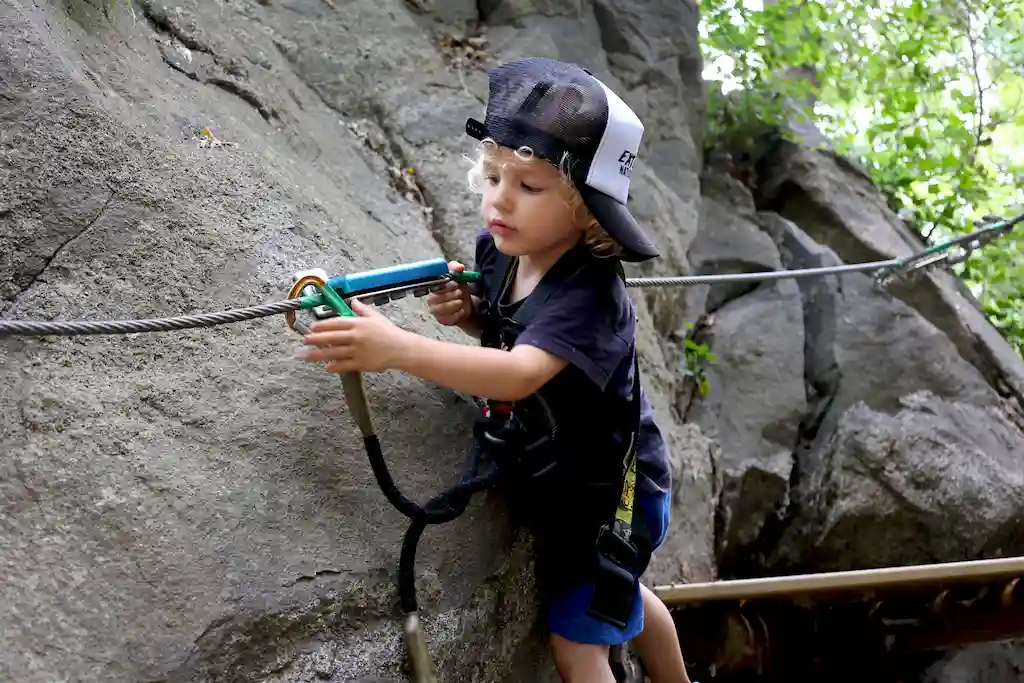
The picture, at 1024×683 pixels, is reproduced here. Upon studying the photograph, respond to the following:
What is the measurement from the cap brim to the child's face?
0.12 ft

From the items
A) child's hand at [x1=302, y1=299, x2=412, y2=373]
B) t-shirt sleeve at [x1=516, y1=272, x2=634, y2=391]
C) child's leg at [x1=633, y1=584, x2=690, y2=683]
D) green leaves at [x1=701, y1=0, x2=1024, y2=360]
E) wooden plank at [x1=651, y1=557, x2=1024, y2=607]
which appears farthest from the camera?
green leaves at [x1=701, y1=0, x2=1024, y2=360]

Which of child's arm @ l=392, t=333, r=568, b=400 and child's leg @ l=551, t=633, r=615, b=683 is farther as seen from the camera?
child's leg @ l=551, t=633, r=615, b=683

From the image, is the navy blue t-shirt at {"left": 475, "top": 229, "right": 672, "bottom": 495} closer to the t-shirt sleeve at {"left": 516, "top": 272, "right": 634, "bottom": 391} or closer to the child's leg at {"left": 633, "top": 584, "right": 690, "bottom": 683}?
the t-shirt sleeve at {"left": 516, "top": 272, "right": 634, "bottom": 391}

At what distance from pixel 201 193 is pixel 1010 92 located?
6140mm

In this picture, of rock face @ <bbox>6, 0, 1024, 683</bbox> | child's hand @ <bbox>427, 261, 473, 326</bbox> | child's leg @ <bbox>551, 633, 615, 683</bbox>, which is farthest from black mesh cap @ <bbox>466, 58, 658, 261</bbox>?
child's leg @ <bbox>551, 633, 615, 683</bbox>

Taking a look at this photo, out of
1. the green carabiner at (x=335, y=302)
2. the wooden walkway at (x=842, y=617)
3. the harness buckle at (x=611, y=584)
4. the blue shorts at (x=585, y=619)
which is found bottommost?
the wooden walkway at (x=842, y=617)

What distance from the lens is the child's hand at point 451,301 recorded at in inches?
65.3

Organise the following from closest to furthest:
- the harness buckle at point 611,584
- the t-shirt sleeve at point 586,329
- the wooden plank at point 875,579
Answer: the t-shirt sleeve at point 586,329
the harness buckle at point 611,584
the wooden plank at point 875,579

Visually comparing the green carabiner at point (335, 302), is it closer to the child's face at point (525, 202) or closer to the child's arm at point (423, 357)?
the child's arm at point (423, 357)

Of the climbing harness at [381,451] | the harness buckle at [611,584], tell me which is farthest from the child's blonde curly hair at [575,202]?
the harness buckle at [611,584]

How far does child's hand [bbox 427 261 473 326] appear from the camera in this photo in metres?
1.66

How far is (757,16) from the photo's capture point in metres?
4.54

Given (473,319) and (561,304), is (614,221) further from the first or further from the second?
(473,319)

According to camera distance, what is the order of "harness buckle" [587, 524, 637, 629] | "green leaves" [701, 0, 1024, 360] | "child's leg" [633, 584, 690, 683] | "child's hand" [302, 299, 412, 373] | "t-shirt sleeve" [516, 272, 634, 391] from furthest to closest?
"green leaves" [701, 0, 1024, 360], "child's leg" [633, 584, 690, 683], "harness buckle" [587, 524, 637, 629], "t-shirt sleeve" [516, 272, 634, 391], "child's hand" [302, 299, 412, 373]
